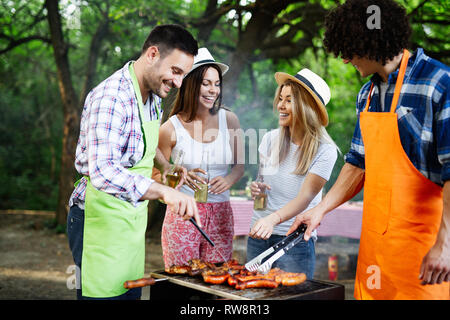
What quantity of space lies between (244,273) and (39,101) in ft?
42.2

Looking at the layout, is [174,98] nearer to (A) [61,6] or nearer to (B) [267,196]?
(B) [267,196]

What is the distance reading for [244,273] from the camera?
220 cm

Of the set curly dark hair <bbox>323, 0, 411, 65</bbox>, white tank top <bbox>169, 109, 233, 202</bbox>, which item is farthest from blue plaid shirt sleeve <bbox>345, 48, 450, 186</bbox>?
white tank top <bbox>169, 109, 233, 202</bbox>

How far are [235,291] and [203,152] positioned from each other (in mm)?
1289

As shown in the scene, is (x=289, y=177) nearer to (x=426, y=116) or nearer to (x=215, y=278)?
(x=215, y=278)

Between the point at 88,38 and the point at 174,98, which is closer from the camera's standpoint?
the point at 174,98

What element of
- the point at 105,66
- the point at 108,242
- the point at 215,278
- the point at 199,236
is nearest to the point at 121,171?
the point at 108,242

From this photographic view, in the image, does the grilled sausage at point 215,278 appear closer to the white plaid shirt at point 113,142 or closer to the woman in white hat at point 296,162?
the white plaid shirt at point 113,142

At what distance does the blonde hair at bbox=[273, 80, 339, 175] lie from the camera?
9.46ft

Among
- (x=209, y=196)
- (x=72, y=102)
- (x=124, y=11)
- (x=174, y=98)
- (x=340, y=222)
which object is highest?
(x=124, y=11)

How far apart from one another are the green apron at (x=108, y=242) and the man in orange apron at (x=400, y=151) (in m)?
1.13

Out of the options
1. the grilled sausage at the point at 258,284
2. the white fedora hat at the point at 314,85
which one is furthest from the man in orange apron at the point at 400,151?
the white fedora hat at the point at 314,85

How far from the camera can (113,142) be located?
1.96 metres

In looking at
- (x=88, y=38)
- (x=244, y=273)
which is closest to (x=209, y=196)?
(x=244, y=273)
